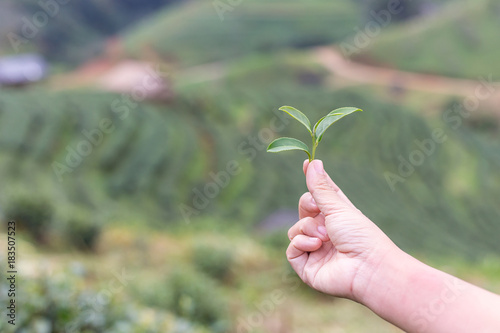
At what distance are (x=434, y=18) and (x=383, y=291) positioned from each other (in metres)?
40.2

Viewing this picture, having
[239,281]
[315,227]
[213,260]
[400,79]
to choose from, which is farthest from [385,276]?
[400,79]

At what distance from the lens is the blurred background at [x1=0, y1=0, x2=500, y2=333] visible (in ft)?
16.1

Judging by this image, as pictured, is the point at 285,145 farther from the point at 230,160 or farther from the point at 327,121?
the point at 230,160

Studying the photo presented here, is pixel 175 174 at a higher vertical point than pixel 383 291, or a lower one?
higher

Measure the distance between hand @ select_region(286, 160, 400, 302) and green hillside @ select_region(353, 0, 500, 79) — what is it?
114 feet

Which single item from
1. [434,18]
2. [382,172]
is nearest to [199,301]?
[382,172]

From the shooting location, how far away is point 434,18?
122ft

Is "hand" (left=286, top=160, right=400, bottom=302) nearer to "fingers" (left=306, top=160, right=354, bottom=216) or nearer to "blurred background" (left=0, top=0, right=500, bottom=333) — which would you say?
"fingers" (left=306, top=160, right=354, bottom=216)

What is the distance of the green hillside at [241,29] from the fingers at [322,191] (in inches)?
1587

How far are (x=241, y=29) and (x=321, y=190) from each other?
149 ft

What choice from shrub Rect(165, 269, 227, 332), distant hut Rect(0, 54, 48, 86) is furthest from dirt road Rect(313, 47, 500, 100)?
shrub Rect(165, 269, 227, 332)

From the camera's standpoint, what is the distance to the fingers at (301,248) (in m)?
1.83

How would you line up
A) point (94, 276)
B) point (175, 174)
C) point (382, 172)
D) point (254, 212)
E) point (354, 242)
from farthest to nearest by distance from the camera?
point (382, 172), point (175, 174), point (254, 212), point (94, 276), point (354, 242)

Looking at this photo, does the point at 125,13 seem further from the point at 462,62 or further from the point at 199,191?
the point at 199,191
